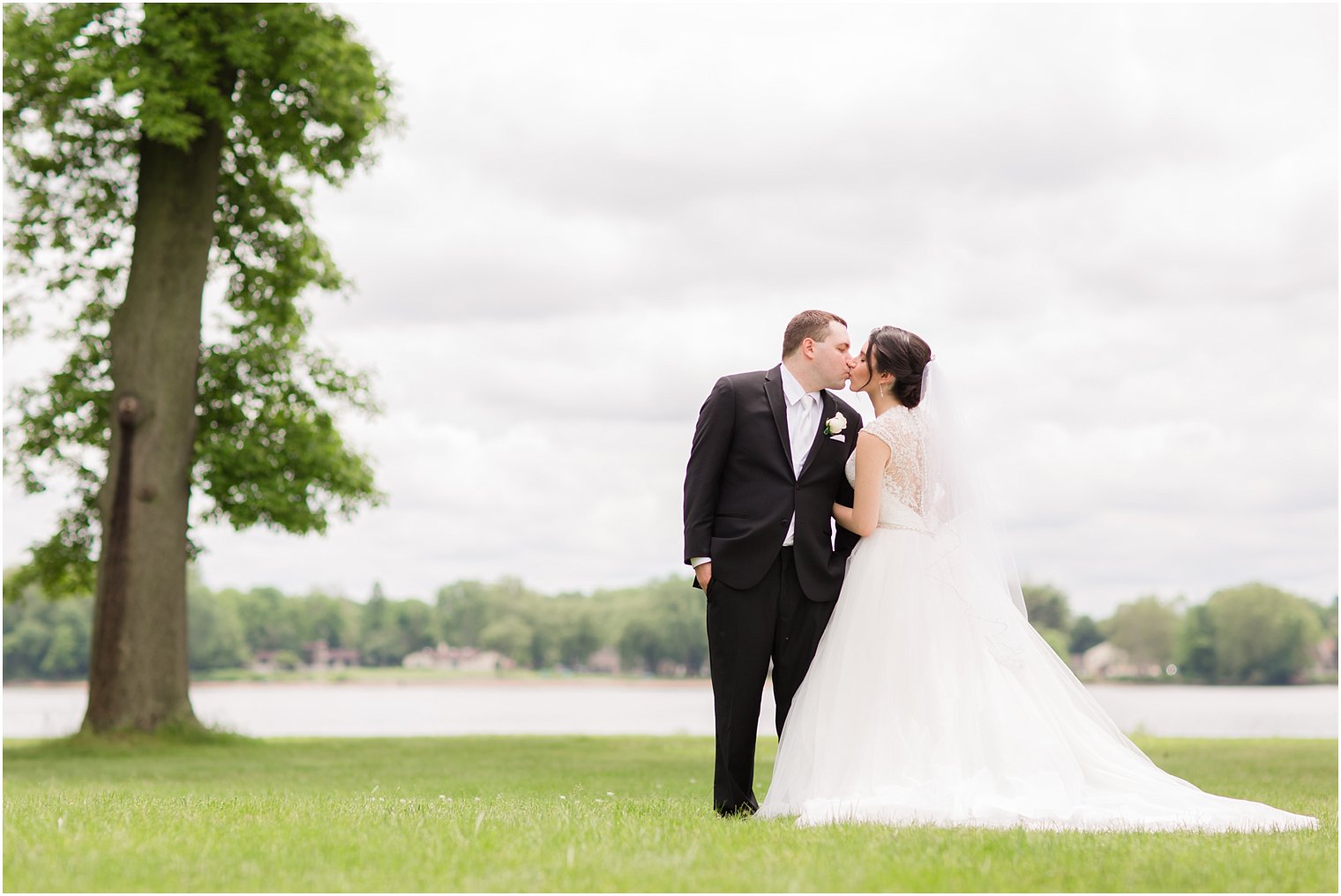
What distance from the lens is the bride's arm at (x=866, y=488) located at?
775 centimetres

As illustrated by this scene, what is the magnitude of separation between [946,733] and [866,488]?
1490 millimetres

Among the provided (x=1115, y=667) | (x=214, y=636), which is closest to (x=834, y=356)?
(x=214, y=636)

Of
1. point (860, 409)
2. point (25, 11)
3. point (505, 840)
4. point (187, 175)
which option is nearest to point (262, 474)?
point (187, 175)

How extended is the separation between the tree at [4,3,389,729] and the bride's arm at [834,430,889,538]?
1472 cm

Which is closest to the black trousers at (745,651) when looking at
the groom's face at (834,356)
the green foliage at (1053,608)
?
the groom's face at (834,356)

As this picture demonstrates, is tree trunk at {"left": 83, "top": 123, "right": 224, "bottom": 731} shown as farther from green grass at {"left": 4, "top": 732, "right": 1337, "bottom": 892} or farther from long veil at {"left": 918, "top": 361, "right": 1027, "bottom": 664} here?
long veil at {"left": 918, "top": 361, "right": 1027, "bottom": 664}

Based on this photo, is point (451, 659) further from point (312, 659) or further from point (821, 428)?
point (821, 428)

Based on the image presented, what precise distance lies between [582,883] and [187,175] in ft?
62.3

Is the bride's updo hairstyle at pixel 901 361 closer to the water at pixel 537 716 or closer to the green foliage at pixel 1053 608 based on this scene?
the water at pixel 537 716

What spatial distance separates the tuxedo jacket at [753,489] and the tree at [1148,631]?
98.5 m

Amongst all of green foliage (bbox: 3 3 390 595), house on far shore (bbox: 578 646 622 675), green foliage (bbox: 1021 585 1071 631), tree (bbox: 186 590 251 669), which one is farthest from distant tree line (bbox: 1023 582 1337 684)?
green foliage (bbox: 3 3 390 595)

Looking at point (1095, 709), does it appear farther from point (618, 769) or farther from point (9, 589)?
point (9, 589)

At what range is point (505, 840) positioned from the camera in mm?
5805

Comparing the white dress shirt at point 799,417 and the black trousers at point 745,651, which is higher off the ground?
the white dress shirt at point 799,417
